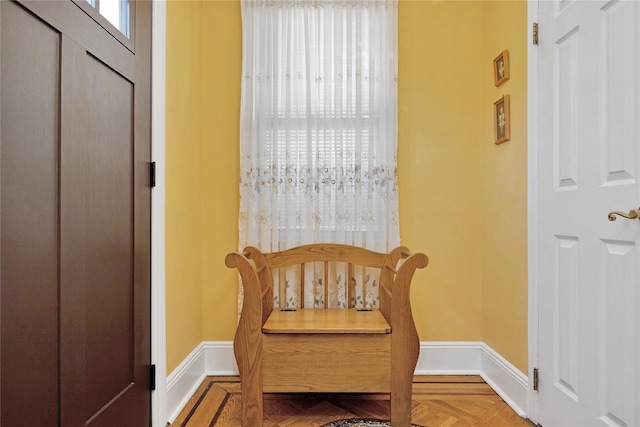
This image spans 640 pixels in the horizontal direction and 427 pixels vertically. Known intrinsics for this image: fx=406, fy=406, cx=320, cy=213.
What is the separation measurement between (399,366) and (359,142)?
115 cm

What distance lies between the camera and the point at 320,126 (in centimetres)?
223

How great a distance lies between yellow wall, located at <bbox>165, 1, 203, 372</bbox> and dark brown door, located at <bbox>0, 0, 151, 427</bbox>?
0.61ft

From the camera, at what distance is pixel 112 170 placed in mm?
1372

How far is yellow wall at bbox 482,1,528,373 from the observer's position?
186cm

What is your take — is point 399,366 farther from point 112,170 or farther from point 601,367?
point 112,170

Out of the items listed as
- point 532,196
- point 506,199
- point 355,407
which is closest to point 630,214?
point 532,196

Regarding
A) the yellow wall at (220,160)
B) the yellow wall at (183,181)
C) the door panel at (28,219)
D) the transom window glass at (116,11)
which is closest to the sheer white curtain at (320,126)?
the yellow wall at (220,160)

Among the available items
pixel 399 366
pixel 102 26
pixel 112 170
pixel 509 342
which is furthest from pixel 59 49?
pixel 509 342

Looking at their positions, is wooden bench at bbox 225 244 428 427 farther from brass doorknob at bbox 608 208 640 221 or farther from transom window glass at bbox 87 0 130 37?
transom window glass at bbox 87 0 130 37

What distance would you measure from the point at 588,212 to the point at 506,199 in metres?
0.60

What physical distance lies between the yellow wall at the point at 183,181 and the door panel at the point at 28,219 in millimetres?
730

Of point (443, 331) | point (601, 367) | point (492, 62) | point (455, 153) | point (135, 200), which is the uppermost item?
point (492, 62)

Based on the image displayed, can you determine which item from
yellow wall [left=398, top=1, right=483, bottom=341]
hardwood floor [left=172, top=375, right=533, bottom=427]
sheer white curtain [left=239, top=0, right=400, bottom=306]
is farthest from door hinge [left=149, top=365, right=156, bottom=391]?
yellow wall [left=398, top=1, right=483, bottom=341]

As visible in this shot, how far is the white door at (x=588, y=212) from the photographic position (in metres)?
1.24
